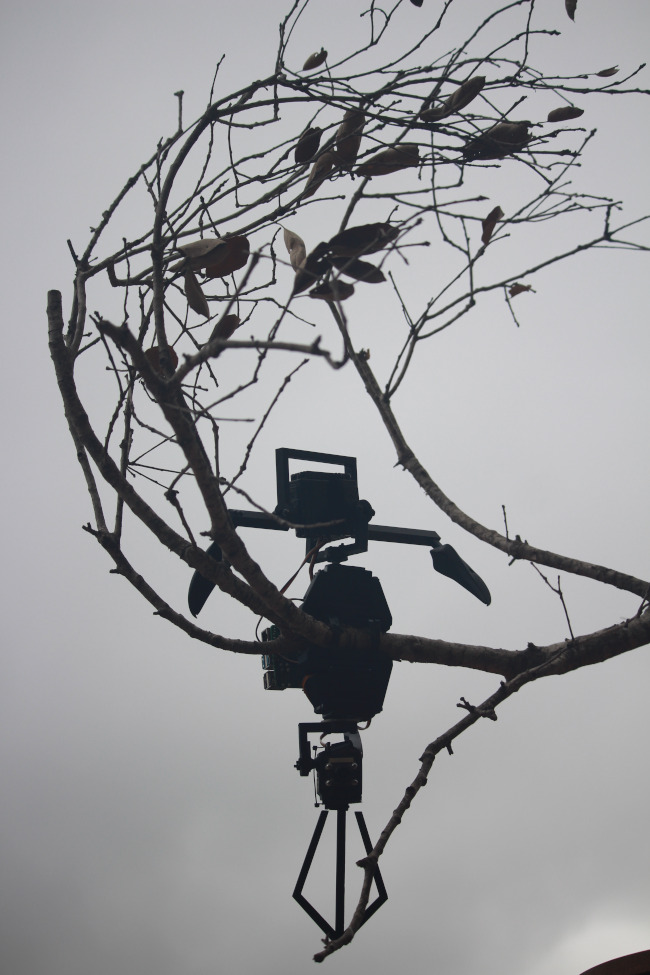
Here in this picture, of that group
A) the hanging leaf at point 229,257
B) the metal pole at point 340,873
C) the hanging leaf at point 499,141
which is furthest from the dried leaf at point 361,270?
the metal pole at point 340,873

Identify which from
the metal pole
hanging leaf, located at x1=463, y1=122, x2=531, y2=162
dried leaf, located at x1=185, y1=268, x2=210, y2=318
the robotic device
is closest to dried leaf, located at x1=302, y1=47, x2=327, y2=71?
hanging leaf, located at x1=463, y1=122, x2=531, y2=162

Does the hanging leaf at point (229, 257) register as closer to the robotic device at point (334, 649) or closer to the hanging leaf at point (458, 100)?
the robotic device at point (334, 649)

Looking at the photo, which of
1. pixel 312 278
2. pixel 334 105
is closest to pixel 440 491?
pixel 312 278

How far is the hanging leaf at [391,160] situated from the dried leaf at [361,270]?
0.27 meters

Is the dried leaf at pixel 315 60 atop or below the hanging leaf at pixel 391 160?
atop

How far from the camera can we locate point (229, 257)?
1.41 m

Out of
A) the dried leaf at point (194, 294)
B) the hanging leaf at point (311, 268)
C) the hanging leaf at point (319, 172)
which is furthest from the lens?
the hanging leaf at point (319, 172)

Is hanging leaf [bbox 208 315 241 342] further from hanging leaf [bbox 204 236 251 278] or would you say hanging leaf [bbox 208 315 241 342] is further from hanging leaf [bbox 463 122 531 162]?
hanging leaf [bbox 463 122 531 162]

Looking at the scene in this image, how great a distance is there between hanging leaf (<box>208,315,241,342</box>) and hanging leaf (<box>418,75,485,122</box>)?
1.73ft

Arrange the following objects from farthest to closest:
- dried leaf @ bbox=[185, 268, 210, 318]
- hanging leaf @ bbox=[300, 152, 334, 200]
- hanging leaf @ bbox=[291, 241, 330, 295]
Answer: hanging leaf @ bbox=[300, 152, 334, 200]
dried leaf @ bbox=[185, 268, 210, 318]
hanging leaf @ bbox=[291, 241, 330, 295]

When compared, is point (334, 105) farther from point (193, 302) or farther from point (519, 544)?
point (519, 544)

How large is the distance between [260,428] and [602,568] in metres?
0.67

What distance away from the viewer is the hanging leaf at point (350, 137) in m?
1.52

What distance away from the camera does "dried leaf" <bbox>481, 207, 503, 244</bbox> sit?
4.92 ft
